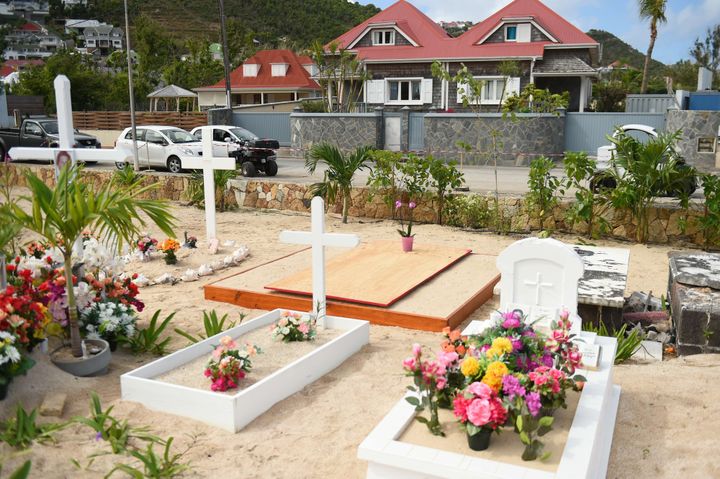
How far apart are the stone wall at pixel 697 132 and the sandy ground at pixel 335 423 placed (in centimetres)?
1765

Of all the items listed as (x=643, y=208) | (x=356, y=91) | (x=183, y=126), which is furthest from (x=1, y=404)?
(x=356, y=91)

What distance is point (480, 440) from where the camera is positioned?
3.81 m

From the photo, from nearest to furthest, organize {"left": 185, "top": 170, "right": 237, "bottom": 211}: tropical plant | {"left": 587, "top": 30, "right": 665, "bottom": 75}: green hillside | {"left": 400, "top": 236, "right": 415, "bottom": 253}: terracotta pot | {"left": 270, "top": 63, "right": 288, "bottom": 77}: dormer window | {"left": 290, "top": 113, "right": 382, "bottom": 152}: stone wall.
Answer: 1. {"left": 400, "top": 236, "right": 415, "bottom": 253}: terracotta pot
2. {"left": 185, "top": 170, "right": 237, "bottom": 211}: tropical plant
3. {"left": 290, "top": 113, "right": 382, "bottom": 152}: stone wall
4. {"left": 270, "top": 63, "right": 288, "bottom": 77}: dormer window
5. {"left": 587, "top": 30, "right": 665, "bottom": 75}: green hillside

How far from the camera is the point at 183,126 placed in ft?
102

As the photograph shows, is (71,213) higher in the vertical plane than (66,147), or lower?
lower

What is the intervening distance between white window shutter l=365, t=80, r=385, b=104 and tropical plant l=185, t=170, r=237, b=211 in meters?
20.1

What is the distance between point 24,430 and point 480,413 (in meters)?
2.76

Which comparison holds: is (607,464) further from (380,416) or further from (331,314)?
(331,314)

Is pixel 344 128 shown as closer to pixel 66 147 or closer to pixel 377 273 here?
pixel 377 273

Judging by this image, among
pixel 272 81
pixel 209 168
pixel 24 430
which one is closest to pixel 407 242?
pixel 209 168

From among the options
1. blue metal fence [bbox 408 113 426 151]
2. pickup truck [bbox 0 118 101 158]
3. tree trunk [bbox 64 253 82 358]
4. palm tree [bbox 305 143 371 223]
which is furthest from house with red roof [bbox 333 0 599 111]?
tree trunk [bbox 64 253 82 358]

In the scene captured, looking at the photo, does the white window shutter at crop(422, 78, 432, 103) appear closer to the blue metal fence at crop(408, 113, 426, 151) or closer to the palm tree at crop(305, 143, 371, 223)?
the blue metal fence at crop(408, 113, 426, 151)

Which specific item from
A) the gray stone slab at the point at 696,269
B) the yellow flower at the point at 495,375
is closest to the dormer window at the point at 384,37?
the gray stone slab at the point at 696,269

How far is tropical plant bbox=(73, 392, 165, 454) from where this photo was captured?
172 inches
